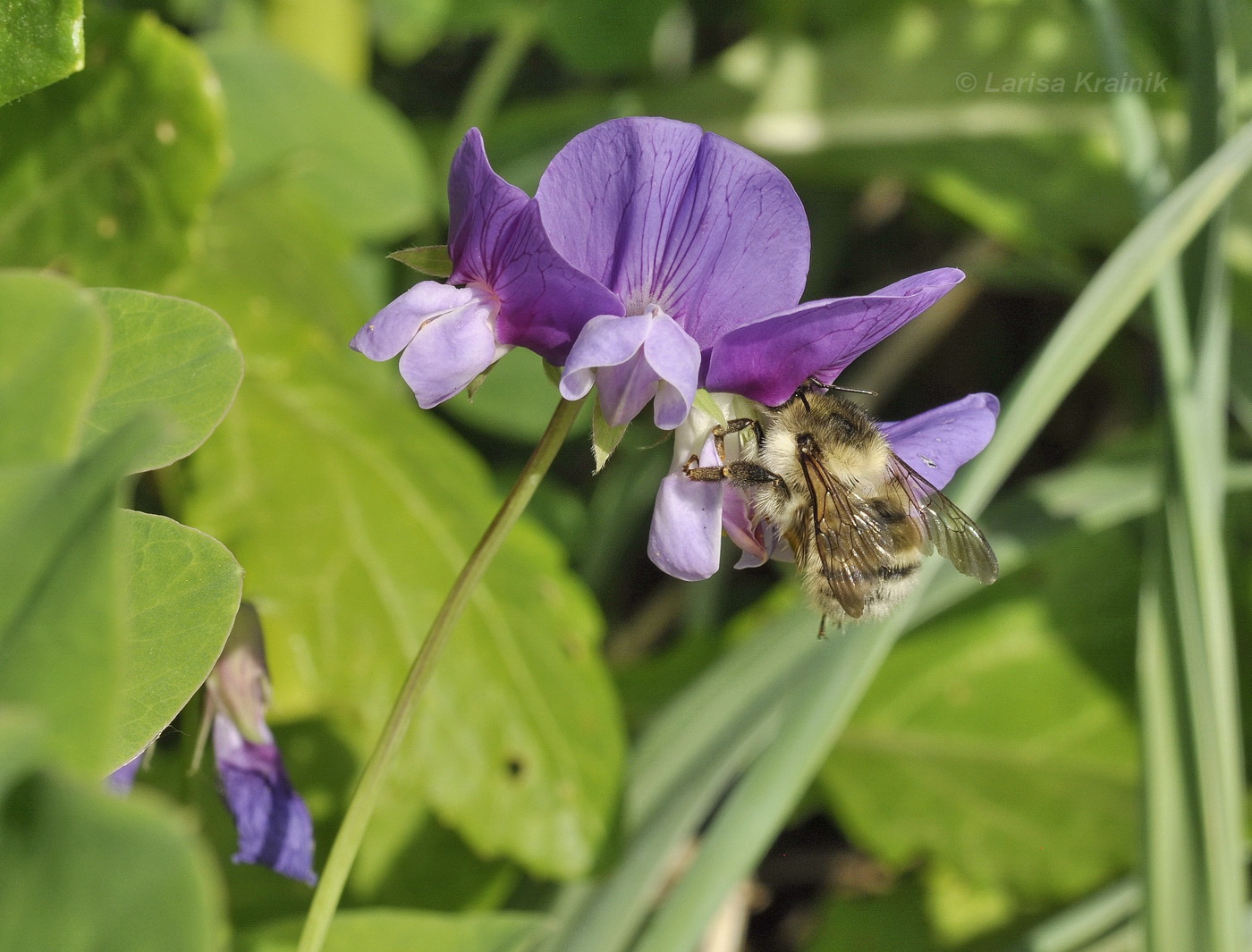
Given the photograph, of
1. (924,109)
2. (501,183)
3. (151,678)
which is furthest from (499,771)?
(924,109)

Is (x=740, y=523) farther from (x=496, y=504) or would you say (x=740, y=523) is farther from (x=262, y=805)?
(x=496, y=504)

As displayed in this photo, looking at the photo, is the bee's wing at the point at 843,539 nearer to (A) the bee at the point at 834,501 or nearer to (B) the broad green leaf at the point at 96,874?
(A) the bee at the point at 834,501

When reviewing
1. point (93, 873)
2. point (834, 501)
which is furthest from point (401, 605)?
point (93, 873)

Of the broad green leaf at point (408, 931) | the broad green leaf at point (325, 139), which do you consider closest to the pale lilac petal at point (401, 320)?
the broad green leaf at point (408, 931)

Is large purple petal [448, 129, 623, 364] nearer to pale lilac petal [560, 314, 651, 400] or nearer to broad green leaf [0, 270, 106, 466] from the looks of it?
pale lilac petal [560, 314, 651, 400]

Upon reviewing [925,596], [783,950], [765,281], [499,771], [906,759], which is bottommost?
[783,950]

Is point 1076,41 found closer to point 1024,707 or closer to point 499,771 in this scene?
point 1024,707
